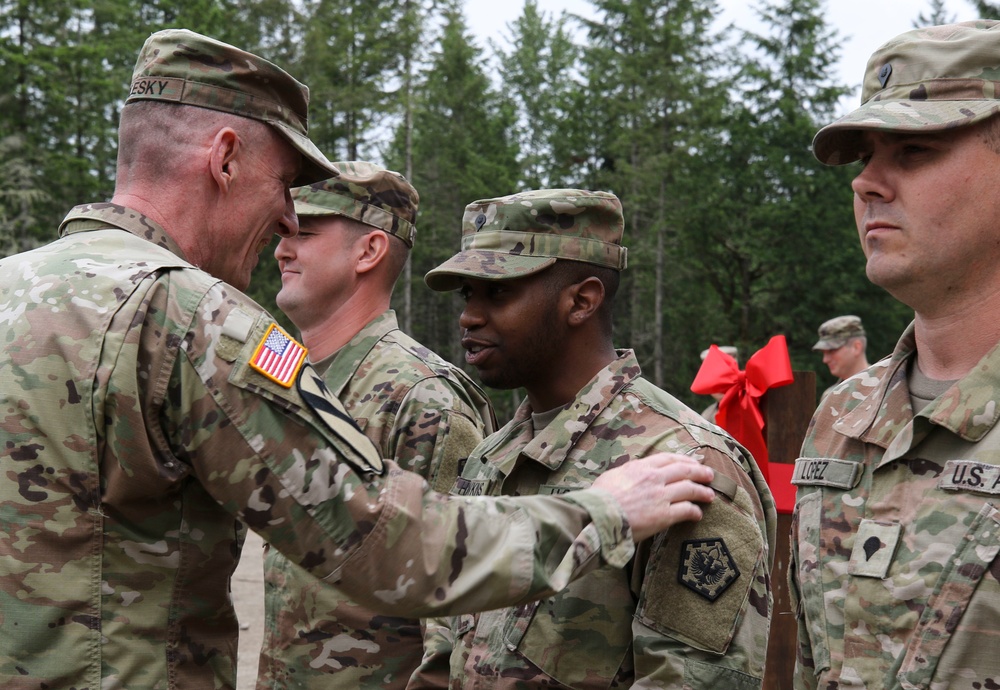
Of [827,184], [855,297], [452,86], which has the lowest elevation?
[855,297]

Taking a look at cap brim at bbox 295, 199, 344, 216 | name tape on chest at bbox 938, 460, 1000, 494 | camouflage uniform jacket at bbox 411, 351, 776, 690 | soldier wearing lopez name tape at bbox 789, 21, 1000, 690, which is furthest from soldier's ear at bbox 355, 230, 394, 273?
name tape on chest at bbox 938, 460, 1000, 494

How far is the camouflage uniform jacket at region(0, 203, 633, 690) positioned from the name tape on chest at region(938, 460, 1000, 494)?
805 millimetres

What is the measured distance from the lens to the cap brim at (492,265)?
3285mm

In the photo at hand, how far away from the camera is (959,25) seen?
101 inches

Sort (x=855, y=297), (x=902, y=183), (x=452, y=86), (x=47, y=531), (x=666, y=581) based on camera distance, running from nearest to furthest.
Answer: (x=47, y=531) < (x=902, y=183) < (x=666, y=581) < (x=855, y=297) < (x=452, y=86)

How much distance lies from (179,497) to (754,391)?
3.38 metres

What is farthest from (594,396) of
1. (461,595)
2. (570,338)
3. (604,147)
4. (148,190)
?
(604,147)

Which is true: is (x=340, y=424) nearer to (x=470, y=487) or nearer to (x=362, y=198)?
(x=470, y=487)

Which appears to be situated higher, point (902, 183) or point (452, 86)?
point (452, 86)

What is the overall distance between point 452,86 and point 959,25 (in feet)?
147

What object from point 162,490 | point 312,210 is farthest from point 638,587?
point 312,210

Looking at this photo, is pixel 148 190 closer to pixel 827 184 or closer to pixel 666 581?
pixel 666 581

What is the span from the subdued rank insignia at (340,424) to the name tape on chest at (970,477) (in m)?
1.29

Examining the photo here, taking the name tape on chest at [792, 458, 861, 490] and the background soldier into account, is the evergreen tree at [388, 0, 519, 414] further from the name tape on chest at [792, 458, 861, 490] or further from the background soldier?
the name tape on chest at [792, 458, 861, 490]
